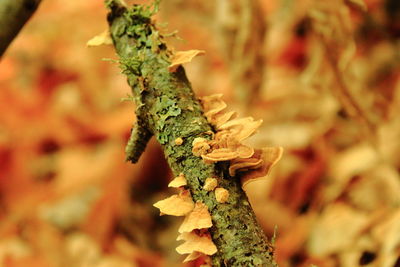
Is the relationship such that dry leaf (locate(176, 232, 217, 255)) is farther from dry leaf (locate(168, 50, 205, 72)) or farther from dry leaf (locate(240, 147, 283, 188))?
dry leaf (locate(168, 50, 205, 72))

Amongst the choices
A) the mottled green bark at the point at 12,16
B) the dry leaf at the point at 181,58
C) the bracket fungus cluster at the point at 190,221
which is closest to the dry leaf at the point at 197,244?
the bracket fungus cluster at the point at 190,221

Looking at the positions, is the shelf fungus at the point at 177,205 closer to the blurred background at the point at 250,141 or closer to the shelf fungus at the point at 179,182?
the shelf fungus at the point at 179,182

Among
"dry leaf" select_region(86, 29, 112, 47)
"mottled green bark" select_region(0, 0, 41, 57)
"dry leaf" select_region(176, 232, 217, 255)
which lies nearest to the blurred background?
"dry leaf" select_region(86, 29, 112, 47)

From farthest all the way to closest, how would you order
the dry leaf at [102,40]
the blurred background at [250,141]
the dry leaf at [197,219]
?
the blurred background at [250,141]
the dry leaf at [102,40]
the dry leaf at [197,219]

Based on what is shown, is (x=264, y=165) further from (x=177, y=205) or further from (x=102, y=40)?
(x=102, y=40)

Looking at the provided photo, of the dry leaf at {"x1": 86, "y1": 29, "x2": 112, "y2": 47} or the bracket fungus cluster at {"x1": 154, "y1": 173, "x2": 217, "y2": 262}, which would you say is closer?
the bracket fungus cluster at {"x1": 154, "y1": 173, "x2": 217, "y2": 262}

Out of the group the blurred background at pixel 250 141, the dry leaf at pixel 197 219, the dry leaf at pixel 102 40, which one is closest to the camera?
the dry leaf at pixel 197 219

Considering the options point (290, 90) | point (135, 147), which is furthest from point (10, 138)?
point (135, 147)

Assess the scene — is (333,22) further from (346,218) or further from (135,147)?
(135,147)
